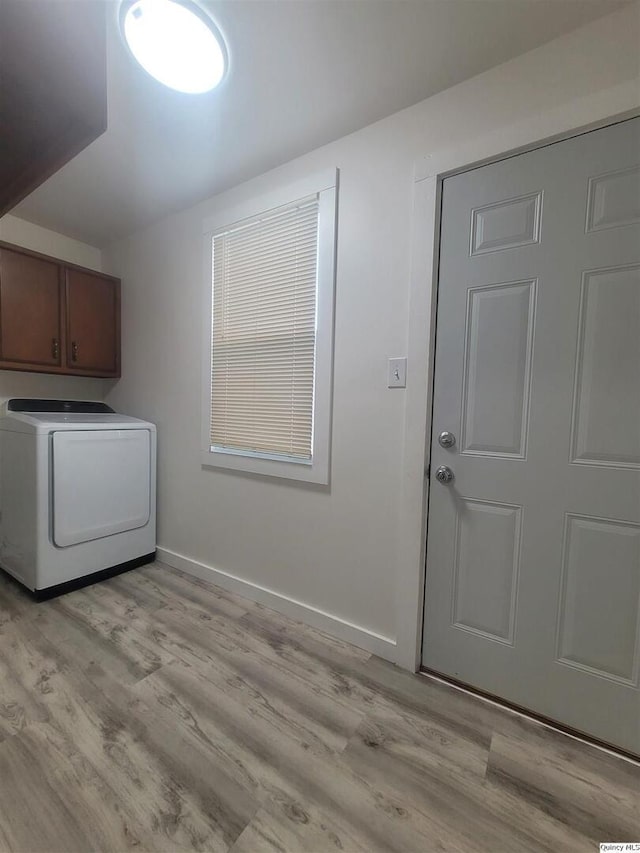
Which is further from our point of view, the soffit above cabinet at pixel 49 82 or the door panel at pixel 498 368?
the door panel at pixel 498 368

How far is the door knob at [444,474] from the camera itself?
1462 millimetres

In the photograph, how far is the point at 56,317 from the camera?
8.13 ft

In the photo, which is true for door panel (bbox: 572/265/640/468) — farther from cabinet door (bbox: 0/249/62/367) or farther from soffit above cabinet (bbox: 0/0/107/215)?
cabinet door (bbox: 0/249/62/367)

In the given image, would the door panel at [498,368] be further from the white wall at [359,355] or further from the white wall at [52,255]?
the white wall at [52,255]

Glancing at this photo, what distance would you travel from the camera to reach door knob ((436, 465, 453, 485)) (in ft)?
4.80

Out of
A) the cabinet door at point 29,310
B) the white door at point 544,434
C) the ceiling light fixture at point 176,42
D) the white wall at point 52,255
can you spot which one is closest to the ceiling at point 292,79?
the ceiling light fixture at point 176,42

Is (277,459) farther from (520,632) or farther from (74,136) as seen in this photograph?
(74,136)

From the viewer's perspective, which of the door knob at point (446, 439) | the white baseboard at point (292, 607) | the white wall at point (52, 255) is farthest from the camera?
the white wall at point (52, 255)

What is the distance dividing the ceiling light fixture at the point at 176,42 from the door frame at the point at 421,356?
33.4 inches

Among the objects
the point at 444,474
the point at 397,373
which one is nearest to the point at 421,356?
the point at 397,373

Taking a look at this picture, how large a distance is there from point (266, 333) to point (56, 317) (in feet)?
5.33

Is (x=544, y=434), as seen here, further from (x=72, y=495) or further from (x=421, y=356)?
(x=72, y=495)

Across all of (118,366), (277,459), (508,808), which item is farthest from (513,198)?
(118,366)

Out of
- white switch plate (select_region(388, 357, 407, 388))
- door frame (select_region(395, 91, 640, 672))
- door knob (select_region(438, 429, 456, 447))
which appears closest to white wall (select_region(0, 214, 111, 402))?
white switch plate (select_region(388, 357, 407, 388))
